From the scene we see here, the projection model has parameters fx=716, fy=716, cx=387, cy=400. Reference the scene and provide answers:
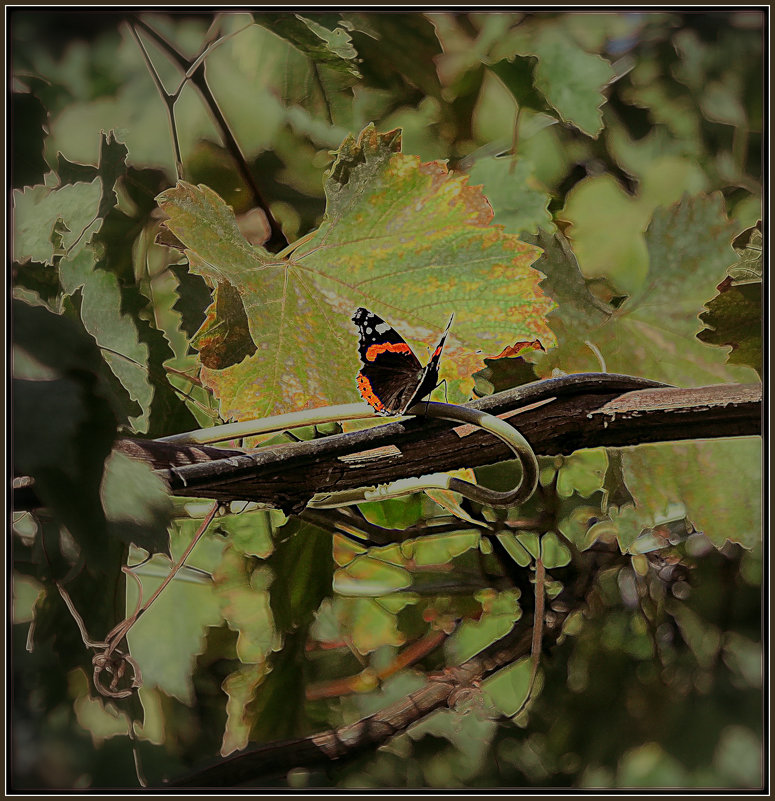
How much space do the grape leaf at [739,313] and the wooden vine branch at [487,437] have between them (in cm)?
9

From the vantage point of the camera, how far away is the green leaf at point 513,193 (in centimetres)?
43

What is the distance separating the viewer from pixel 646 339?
0.43 metres

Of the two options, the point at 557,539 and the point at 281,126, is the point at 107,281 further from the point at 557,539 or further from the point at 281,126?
the point at 557,539

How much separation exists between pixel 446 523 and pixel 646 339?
0.17 metres

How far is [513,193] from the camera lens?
44 cm

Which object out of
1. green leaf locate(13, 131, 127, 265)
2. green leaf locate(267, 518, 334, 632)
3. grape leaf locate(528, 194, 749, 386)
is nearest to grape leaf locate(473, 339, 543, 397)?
grape leaf locate(528, 194, 749, 386)

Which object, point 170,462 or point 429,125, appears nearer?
point 170,462

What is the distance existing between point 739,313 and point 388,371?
0.75 ft

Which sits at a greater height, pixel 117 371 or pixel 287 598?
pixel 117 371

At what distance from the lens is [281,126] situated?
18.5 inches

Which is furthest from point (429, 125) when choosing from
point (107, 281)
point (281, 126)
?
point (107, 281)

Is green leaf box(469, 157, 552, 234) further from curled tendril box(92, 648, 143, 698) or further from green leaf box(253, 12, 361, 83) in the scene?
curled tendril box(92, 648, 143, 698)

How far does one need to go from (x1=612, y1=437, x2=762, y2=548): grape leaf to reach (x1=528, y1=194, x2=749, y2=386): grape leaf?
4cm

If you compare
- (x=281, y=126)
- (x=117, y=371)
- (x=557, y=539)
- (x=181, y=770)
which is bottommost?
(x=181, y=770)
